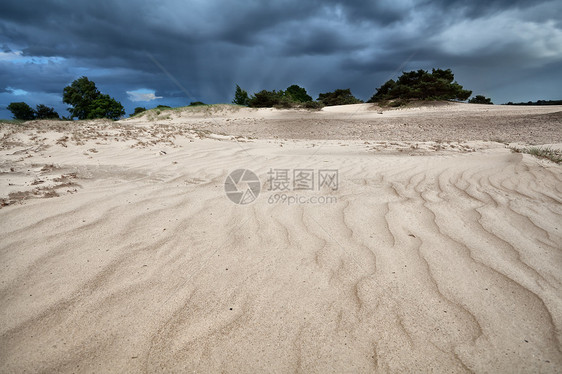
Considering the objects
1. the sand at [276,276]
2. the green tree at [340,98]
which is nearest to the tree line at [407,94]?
the green tree at [340,98]

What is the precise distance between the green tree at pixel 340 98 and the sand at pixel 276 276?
22.5m

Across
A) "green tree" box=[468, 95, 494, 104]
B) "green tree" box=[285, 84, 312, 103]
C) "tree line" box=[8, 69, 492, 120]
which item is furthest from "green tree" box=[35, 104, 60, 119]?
"green tree" box=[468, 95, 494, 104]

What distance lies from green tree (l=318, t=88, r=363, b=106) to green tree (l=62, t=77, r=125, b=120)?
89.7 ft

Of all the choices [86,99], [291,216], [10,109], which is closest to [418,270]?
[291,216]

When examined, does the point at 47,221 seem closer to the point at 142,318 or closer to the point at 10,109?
the point at 142,318

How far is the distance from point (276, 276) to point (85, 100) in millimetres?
40891

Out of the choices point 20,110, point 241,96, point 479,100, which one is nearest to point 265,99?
point 241,96

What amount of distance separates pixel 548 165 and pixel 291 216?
4.46 metres

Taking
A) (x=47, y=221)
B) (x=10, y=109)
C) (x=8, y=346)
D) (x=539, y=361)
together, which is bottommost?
(x=539, y=361)

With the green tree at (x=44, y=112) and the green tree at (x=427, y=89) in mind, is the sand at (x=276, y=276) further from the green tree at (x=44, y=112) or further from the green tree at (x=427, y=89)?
the green tree at (x=44, y=112)

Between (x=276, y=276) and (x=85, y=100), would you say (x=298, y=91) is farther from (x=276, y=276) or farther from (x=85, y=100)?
(x=276, y=276)

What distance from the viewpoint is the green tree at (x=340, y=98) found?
24062 millimetres

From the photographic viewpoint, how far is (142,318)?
123cm

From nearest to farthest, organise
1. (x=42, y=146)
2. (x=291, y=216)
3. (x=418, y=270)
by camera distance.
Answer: (x=418, y=270)
(x=291, y=216)
(x=42, y=146)
